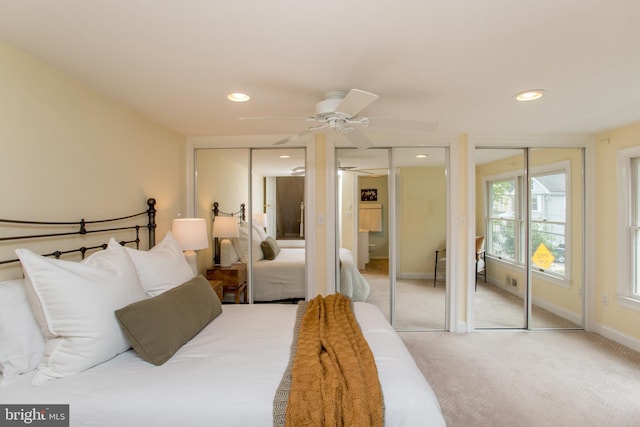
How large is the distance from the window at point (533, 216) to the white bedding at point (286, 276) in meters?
1.70

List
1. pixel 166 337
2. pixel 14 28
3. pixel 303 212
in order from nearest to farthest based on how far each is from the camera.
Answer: pixel 14 28 → pixel 166 337 → pixel 303 212

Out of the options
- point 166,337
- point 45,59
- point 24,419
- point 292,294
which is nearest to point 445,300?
point 292,294

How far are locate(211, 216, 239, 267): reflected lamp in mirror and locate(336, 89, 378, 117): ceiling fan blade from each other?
219 centimetres

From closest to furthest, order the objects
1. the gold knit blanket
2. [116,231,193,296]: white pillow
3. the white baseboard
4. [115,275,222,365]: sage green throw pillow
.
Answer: the gold knit blanket → [115,275,222,365]: sage green throw pillow → [116,231,193,296]: white pillow → the white baseboard

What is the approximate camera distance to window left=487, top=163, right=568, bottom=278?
11.9ft

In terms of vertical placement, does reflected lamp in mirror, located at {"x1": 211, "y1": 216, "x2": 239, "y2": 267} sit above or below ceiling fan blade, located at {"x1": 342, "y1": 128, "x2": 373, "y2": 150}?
below

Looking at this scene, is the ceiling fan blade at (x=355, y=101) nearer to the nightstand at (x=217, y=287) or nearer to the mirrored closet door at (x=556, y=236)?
the nightstand at (x=217, y=287)

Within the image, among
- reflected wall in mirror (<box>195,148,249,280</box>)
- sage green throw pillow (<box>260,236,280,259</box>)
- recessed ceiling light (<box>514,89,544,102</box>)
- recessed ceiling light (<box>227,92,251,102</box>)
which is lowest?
sage green throw pillow (<box>260,236,280,259</box>)

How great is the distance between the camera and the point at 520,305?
146 inches

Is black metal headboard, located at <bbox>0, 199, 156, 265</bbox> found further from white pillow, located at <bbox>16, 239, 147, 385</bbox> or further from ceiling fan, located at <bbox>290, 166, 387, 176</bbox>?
ceiling fan, located at <bbox>290, 166, 387, 176</bbox>

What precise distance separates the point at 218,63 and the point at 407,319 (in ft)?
10.7

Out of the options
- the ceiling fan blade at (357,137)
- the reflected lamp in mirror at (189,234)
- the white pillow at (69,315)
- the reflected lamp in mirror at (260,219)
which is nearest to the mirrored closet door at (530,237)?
the ceiling fan blade at (357,137)

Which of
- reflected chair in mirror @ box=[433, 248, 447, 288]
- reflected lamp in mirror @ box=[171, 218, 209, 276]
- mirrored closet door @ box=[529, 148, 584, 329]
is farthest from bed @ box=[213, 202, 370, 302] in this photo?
mirrored closet door @ box=[529, 148, 584, 329]

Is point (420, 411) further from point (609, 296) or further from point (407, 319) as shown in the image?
point (609, 296)
